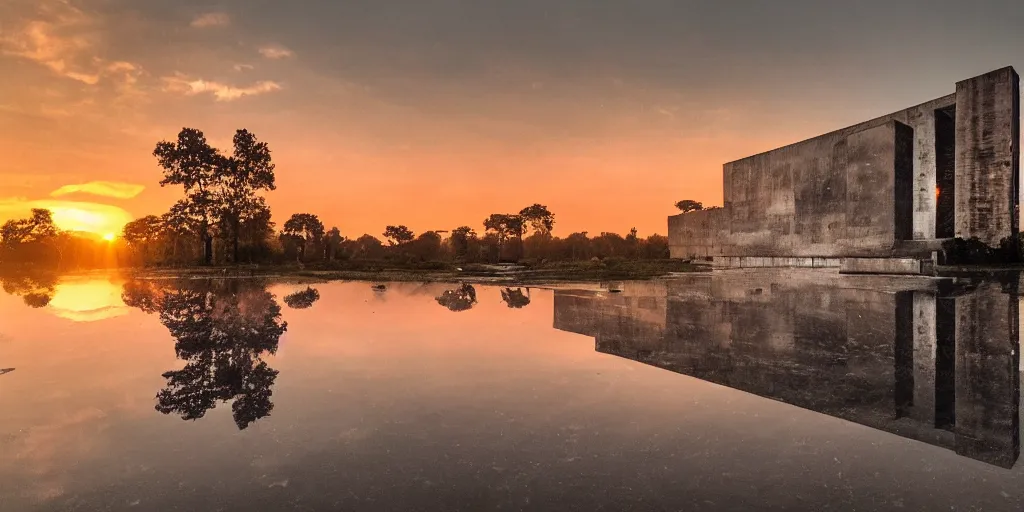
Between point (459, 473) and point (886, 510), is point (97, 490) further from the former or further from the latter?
point (886, 510)

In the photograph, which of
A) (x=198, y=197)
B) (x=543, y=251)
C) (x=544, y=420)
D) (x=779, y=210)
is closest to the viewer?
(x=544, y=420)

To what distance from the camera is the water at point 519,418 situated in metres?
3.13

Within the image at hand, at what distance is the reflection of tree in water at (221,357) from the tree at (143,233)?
8954 centimetres

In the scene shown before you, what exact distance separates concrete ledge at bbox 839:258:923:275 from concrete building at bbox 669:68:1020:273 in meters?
0.06

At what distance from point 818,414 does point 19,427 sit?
7676 millimetres

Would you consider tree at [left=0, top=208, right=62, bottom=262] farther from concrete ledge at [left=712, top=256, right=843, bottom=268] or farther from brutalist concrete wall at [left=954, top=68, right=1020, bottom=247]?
brutalist concrete wall at [left=954, top=68, right=1020, bottom=247]

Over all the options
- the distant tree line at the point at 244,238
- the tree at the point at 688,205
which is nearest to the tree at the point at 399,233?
the distant tree line at the point at 244,238

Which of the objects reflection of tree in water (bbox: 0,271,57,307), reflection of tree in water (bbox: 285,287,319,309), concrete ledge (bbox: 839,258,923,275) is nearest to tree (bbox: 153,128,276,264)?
reflection of tree in water (bbox: 0,271,57,307)

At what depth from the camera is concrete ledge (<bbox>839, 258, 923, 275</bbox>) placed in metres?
26.4

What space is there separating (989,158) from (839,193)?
8.23 metres

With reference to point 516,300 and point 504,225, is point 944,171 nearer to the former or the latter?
point 516,300

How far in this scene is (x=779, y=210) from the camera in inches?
1479

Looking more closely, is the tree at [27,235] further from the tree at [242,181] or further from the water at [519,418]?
the water at [519,418]

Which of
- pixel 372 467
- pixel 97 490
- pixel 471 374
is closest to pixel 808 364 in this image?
pixel 471 374
